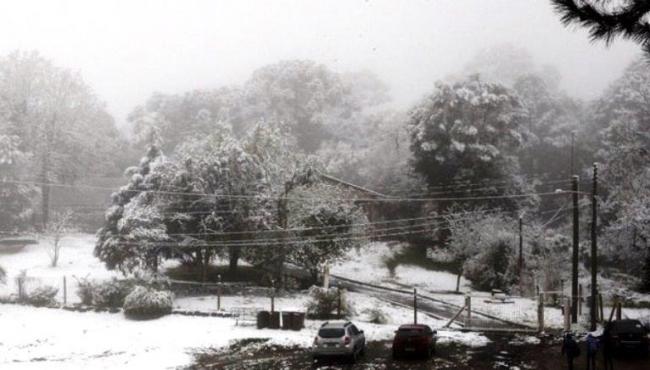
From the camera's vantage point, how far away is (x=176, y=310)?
1423 inches

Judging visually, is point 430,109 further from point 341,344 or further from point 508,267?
point 341,344

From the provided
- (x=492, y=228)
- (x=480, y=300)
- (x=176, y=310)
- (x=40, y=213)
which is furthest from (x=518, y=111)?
(x=40, y=213)

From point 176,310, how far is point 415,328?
1597cm

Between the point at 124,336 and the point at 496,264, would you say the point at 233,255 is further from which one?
the point at 496,264

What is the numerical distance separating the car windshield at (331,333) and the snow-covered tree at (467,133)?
116 ft

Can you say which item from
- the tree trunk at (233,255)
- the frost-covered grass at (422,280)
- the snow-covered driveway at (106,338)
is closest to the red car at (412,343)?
the snow-covered driveway at (106,338)

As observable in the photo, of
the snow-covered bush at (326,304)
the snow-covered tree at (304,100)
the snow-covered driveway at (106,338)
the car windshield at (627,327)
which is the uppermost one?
the snow-covered tree at (304,100)

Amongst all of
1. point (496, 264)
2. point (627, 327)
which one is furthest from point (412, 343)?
point (496, 264)

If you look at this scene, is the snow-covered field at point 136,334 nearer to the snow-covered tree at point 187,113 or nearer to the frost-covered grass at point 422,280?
the frost-covered grass at point 422,280

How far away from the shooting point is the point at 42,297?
127ft

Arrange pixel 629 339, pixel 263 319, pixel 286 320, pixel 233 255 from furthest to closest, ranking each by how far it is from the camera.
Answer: pixel 233 255
pixel 263 319
pixel 286 320
pixel 629 339

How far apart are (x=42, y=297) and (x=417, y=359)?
2498 centimetres

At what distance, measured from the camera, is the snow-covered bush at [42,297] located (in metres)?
38.7

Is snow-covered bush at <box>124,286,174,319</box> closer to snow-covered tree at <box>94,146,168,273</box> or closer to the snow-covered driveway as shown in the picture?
the snow-covered driveway
